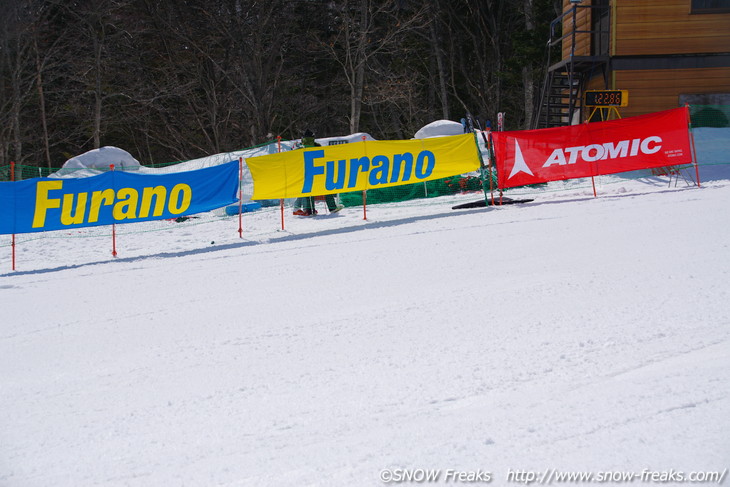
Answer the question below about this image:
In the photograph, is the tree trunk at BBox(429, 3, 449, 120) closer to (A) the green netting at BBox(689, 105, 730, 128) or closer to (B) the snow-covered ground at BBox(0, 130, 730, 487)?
(A) the green netting at BBox(689, 105, 730, 128)

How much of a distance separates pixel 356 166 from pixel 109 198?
15.4ft

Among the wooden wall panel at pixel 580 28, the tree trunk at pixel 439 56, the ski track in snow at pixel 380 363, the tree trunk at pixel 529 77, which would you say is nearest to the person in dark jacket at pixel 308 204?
the ski track in snow at pixel 380 363

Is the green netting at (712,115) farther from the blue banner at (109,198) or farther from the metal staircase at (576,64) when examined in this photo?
the blue banner at (109,198)

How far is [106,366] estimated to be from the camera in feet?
16.2

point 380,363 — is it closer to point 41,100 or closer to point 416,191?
point 416,191

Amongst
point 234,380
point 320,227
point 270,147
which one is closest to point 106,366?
point 234,380

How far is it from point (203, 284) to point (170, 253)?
3.40 m

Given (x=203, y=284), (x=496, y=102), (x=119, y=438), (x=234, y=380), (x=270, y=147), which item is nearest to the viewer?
(x=119, y=438)

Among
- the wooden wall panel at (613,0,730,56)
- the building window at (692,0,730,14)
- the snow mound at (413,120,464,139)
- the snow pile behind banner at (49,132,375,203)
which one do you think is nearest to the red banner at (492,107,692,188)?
the wooden wall panel at (613,0,730,56)

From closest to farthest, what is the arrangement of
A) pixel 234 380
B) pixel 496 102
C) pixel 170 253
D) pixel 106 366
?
pixel 234 380, pixel 106 366, pixel 170 253, pixel 496 102

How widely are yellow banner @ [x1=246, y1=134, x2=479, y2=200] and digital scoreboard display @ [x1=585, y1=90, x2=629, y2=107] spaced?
4984 mm

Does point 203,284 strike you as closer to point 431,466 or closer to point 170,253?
point 170,253

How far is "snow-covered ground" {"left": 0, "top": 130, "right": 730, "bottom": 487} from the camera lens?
3.20 meters

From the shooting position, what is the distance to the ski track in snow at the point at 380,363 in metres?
3.22
